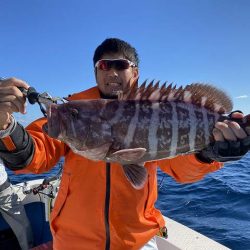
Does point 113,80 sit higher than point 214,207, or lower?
higher

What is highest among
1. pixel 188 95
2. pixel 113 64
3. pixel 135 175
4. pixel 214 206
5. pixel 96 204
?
pixel 113 64

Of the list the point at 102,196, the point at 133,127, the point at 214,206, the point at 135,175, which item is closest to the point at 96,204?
the point at 102,196

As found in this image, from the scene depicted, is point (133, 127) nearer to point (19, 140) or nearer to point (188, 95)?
point (188, 95)

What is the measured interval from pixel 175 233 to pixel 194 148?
289cm

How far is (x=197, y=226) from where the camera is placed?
728 centimetres

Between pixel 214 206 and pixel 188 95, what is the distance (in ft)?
21.8

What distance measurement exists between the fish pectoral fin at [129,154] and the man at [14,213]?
386cm

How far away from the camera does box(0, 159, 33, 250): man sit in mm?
5902

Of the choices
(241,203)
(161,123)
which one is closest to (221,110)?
(161,123)

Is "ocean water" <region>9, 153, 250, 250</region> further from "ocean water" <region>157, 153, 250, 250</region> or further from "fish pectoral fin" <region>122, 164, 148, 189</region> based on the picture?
"fish pectoral fin" <region>122, 164, 148, 189</region>

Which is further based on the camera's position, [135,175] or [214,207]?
[214,207]

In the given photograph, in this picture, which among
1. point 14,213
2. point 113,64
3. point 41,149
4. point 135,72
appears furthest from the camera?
point 14,213

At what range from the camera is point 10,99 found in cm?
260

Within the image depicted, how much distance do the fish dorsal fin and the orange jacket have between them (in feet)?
2.07
